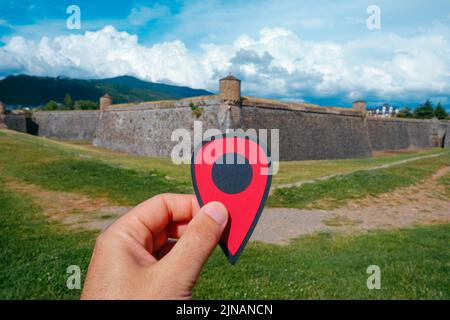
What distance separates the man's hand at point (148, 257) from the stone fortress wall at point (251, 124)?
1857 centimetres

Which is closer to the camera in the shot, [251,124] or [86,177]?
[86,177]

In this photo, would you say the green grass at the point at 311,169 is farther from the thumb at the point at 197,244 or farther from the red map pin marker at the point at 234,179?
the thumb at the point at 197,244

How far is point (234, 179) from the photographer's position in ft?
6.80

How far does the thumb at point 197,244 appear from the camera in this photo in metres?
1.61

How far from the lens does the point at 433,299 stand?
3.91 meters

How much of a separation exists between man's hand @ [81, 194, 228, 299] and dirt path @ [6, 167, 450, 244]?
17.1 ft

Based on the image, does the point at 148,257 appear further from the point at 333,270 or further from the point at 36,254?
the point at 36,254

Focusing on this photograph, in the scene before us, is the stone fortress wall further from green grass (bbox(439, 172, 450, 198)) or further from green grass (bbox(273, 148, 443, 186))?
green grass (bbox(439, 172, 450, 198))

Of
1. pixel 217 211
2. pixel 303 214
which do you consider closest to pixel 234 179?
pixel 217 211

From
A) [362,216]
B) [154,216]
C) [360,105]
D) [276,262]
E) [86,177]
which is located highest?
[360,105]

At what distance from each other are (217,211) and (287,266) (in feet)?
11.9

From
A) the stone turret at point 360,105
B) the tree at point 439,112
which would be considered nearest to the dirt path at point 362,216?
the stone turret at point 360,105

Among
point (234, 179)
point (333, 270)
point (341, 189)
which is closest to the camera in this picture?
point (234, 179)

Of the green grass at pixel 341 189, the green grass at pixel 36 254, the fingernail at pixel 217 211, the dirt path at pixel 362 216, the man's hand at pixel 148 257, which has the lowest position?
the dirt path at pixel 362 216
